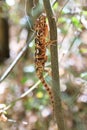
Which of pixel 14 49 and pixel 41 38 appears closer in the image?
pixel 41 38

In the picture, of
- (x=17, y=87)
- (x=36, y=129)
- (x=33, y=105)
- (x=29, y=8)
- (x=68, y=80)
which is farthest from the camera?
(x=17, y=87)

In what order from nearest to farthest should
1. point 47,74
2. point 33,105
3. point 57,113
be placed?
point 57,113 → point 47,74 → point 33,105

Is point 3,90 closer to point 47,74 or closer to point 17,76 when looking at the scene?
point 17,76

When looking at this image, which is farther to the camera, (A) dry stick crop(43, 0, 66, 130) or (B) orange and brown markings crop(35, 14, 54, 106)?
(B) orange and brown markings crop(35, 14, 54, 106)

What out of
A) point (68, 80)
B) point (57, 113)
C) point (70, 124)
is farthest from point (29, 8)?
point (70, 124)

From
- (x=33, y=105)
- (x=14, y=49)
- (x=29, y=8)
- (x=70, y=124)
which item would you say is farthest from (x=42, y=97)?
(x=14, y=49)

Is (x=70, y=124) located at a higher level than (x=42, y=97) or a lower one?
lower

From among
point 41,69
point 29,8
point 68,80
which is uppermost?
point 29,8

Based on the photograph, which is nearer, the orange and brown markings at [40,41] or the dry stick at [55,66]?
the dry stick at [55,66]

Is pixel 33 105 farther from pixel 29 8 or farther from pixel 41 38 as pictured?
pixel 41 38
